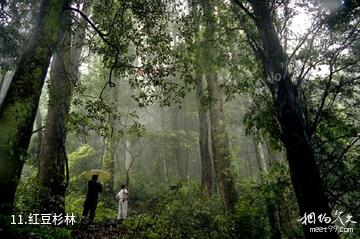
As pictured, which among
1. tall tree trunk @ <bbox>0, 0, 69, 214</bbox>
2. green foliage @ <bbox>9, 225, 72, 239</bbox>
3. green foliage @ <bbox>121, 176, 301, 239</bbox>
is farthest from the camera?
green foliage @ <bbox>121, 176, 301, 239</bbox>

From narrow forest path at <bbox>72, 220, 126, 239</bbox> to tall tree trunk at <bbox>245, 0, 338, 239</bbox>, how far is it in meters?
5.14

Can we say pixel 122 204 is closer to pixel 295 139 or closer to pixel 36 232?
pixel 36 232

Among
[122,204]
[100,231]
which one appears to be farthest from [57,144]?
[122,204]

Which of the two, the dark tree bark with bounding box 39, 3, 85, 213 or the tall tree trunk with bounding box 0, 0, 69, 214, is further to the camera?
the dark tree bark with bounding box 39, 3, 85, 213

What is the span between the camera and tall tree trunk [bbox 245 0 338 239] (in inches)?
226

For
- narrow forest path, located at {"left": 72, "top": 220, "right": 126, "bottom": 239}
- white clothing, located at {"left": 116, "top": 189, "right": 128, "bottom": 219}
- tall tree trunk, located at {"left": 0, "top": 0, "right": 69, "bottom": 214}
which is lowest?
narrow forest path, located at {"left": 72, "top": 220, "right": 126, "bottom": 239}

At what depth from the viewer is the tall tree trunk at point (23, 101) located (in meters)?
5.71

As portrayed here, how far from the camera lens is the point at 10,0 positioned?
10.4 metres

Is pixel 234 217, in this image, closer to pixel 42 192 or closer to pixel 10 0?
pixel 42 192

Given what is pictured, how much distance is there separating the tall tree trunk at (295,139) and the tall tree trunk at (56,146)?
5.43 metres

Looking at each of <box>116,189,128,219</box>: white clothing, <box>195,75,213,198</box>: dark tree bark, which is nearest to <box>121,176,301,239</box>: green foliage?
<box>116,189,128,219</box>: white clothing

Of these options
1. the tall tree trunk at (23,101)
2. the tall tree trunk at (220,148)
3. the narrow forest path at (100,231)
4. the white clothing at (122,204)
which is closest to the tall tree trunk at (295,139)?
the tall tree trunk at (220,148)

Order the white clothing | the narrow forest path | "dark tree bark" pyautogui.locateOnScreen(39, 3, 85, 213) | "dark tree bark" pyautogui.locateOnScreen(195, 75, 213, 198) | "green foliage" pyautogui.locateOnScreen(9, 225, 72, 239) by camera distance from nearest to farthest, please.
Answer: "green foliage" pyautogui.locateOnScreen(9, 225, 72, 239), the narrow forest path, "dark tree bark" pyautogui.locateOnScreen(39, 3, 85, 213), the white clothing, "dark tree bark" pyautogui.locateOnScreen(195, 75, 213, 198)

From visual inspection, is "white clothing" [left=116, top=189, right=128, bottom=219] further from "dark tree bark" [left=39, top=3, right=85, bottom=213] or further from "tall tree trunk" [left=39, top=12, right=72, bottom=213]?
"tall tree trunk" [left=39, top=12, right=72, bottom=213]
